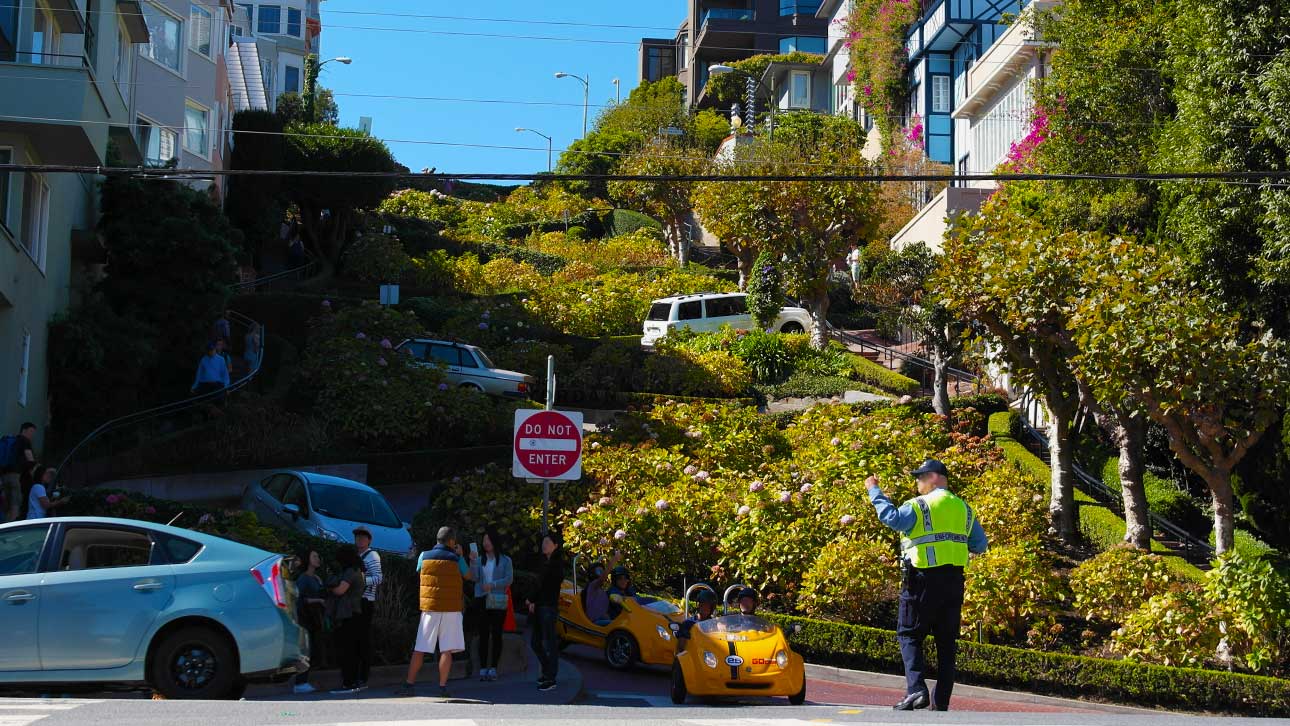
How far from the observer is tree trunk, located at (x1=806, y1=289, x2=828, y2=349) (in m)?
38.0

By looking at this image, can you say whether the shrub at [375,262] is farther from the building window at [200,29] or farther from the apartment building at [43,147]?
the apartment building at [43,147]

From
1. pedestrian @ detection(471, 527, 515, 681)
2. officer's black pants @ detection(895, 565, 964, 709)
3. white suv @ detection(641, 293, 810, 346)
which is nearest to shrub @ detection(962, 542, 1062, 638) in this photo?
pedestrian @ detection(471, 527, 515, 681)

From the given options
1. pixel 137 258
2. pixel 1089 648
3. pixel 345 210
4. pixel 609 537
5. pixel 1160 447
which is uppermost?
pixel 345 210

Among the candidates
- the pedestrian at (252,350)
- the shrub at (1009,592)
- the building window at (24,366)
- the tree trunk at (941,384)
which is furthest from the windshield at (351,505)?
the tree trunk at (941,384)

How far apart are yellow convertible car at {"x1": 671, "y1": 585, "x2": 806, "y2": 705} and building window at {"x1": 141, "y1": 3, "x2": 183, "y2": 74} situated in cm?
2391

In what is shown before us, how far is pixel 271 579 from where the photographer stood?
10.7 m

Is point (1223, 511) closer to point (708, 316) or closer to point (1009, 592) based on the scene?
point (1009, 592)

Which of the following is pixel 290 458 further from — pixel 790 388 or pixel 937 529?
pixel 937 529

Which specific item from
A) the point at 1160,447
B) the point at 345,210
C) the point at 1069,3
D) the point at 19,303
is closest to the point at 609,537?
the point at 19,303

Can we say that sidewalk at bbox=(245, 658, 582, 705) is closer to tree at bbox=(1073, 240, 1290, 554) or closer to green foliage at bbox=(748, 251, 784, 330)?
tree at bbox=(1073, 240, 1290, 554)

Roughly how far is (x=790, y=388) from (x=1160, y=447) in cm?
889

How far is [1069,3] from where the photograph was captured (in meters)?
30.0

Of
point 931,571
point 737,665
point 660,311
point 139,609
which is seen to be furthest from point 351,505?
point 660,311

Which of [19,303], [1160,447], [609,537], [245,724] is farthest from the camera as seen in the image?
[1160,447]
